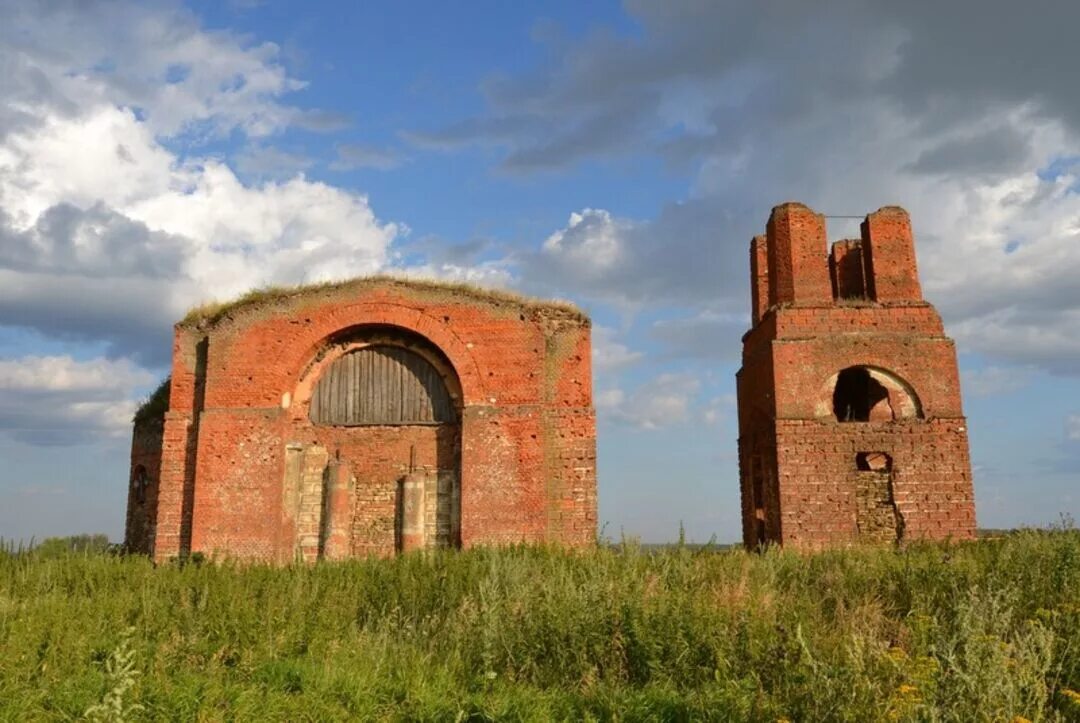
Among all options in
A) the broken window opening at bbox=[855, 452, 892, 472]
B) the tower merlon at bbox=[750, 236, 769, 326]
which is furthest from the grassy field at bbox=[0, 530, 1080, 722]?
the tower merlon at bbox=[750, 236, 769, 326]

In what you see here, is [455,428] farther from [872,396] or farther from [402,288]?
[872,396]

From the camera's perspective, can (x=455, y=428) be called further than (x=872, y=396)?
No

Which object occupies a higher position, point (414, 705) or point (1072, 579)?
point (1072, 579)

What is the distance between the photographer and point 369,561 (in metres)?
12.0

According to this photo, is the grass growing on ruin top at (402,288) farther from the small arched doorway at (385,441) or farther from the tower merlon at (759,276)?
the tower merlon at (759,276)

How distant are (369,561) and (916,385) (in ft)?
37.6

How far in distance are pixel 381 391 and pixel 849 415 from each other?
32.6 ft

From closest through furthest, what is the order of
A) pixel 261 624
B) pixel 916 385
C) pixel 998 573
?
1. pixel 261 624
2. pixel 998 573
3. pixel 916 385

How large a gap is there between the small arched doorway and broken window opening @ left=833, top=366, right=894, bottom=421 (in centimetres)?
883

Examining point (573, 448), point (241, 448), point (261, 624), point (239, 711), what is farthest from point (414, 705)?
point (241, 448)

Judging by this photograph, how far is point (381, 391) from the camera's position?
15547 mm

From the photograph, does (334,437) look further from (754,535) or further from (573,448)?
(754,535)

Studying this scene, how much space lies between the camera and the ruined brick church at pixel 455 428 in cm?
1442

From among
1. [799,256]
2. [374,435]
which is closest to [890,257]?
[799,256]
